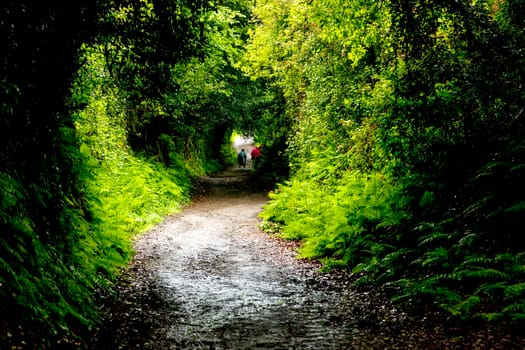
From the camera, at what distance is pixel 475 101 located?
28.4ft

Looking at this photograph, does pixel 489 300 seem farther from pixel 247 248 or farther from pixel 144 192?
pixel 144 192

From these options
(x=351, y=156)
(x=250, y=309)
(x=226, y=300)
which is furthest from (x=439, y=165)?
(x=226, y=300)

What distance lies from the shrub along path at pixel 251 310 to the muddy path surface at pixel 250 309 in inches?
0.5

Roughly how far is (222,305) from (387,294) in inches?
109

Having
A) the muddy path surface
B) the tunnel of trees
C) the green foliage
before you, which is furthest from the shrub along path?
the green foliage

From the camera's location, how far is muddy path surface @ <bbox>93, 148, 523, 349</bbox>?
5.91 metres

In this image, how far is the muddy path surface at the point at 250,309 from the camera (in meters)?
5.91

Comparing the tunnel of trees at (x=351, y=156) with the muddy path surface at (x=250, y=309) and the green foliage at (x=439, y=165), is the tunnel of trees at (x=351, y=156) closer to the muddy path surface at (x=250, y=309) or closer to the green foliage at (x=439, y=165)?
the green foliage at (x=439, y=165)

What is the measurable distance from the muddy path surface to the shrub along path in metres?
0.01

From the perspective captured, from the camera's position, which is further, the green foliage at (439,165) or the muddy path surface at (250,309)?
the green foliage at (439,165)

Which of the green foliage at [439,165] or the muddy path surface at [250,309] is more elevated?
the green foliage at [439,165]

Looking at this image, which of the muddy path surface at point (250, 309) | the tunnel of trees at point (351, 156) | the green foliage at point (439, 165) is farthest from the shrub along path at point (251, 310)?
the green foliage at point (439, 165)

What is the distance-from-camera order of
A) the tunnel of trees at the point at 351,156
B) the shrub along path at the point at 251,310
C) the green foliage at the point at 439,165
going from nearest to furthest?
A: the shrub along path at the point at 251,310 → the tunnel of trees at the point at 351,156 → the green foliage at the point at 439,165

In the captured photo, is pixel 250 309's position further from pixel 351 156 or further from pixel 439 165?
pixel 351 156
